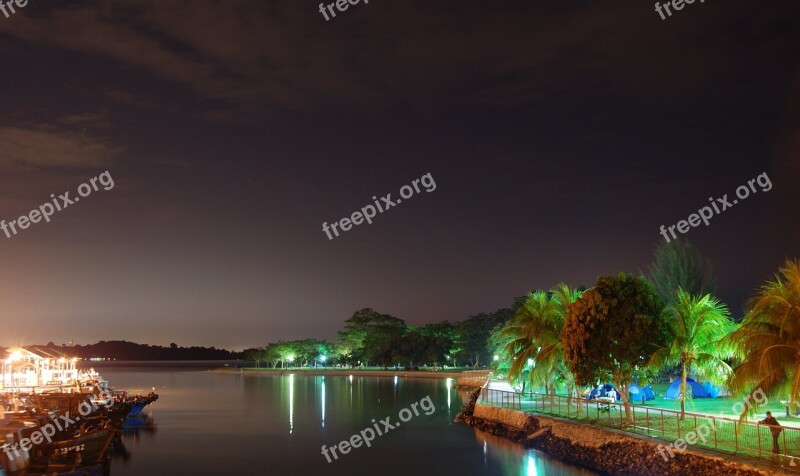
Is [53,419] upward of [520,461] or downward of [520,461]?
upward

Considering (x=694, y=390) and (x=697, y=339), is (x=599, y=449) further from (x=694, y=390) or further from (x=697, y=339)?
(x=694, y=390)

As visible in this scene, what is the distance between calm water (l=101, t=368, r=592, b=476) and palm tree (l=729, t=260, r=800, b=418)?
1113cm

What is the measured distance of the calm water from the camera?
36.6m

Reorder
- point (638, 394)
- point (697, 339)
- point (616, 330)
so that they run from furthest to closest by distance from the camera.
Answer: point (638, 394) < point (616, 330) < point (697, 339)

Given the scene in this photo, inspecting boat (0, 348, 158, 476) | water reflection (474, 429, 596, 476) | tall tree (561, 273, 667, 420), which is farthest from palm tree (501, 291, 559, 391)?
boat (0, 348, 158, 476)

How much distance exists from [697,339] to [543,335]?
11163mm

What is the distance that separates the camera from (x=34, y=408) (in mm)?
42656

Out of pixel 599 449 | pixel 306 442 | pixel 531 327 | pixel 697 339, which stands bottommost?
pixel 306 442

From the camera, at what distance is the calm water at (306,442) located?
3659 cm

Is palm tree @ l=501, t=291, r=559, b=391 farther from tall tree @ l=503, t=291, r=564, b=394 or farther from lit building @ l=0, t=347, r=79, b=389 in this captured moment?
lit building @ l=0, t=347, r=79, b=389

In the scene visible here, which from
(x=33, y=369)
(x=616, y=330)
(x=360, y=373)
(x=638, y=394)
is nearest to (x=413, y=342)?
(x=360, y=373)

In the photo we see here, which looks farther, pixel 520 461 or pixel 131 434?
pixel 131 434

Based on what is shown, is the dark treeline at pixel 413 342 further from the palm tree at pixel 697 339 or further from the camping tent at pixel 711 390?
the palm tree at pixel 697 339
